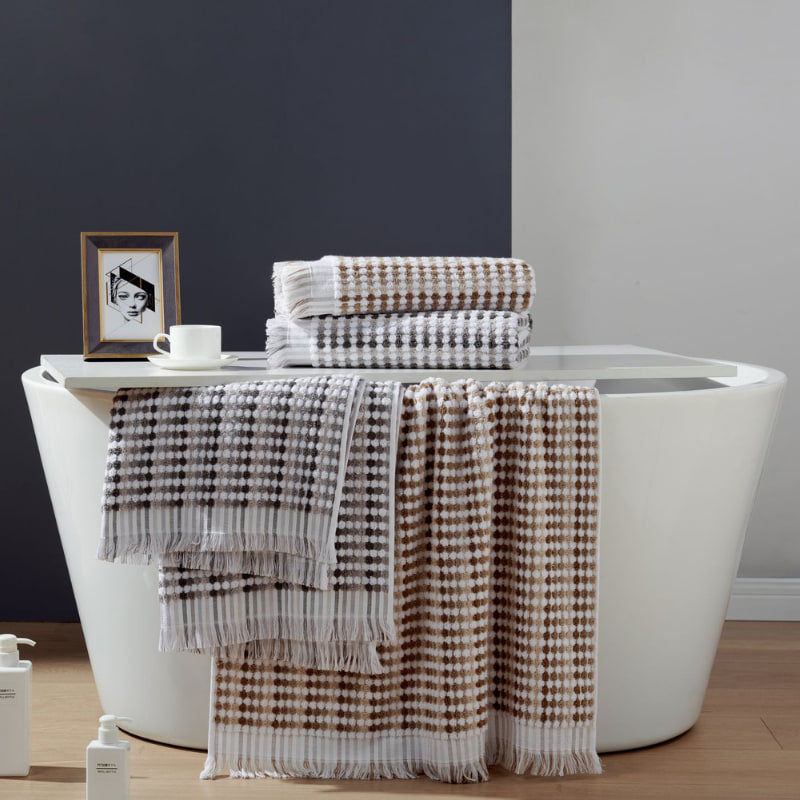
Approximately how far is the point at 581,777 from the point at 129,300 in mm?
1011

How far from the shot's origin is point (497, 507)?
1.47m

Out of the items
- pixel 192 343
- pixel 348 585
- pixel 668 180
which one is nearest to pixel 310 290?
pixel 192 343

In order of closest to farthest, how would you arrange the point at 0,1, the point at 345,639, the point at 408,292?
1. the point at 345,639
2. the point at 408,292
3. the point at 0,1

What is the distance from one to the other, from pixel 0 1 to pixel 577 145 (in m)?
1.26

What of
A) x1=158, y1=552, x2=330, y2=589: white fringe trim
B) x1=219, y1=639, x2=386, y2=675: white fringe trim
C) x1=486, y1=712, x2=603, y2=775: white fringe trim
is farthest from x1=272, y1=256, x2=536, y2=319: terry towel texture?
x1=486, y1=712, x2=603, y2=775: white fringe trim

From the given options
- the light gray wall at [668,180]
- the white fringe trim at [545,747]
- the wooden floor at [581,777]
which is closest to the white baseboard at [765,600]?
the light gray wall at [668,180]

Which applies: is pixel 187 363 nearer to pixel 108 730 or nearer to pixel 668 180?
pixel 108 730

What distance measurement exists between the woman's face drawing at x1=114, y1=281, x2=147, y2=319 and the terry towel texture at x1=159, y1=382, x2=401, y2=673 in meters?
0.51

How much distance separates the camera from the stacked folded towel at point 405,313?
1.49 m

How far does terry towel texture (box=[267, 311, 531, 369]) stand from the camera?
1491mm

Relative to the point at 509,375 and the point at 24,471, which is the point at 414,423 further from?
the point at 24,471

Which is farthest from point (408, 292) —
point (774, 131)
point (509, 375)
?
point (774, 131)

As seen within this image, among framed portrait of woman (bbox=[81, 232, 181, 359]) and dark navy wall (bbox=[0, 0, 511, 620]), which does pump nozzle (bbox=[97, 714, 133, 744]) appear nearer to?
framed portrait of woman (bbox=[81, 232, 181, 359])

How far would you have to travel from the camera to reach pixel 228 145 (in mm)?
2242
